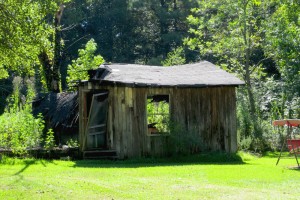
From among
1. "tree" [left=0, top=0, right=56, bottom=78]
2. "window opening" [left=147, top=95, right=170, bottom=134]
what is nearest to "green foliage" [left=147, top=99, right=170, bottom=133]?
"window opening" [left=147, top=95, right=170, bottom=134]

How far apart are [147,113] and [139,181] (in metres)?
6.94

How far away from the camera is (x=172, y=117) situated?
59.8ft

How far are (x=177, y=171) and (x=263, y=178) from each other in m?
2.43

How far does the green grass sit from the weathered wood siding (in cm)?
139

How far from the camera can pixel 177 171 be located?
546 inches

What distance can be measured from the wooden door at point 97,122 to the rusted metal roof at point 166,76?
2.56 feet

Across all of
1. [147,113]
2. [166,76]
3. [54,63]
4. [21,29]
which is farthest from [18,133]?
[54,63]

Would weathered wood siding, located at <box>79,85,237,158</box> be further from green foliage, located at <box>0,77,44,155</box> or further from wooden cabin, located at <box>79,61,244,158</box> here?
green foliage, located at <box>0,77,44,155</box>

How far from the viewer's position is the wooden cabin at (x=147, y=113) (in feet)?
58.0

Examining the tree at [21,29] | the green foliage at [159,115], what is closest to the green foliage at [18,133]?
the tree at [21,29]

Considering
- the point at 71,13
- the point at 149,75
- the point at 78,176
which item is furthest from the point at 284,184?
the point at 71,13

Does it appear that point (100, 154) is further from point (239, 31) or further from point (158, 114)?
point (239, 31)

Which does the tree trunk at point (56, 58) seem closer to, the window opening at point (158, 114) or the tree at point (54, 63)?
the tree at point (54, 63)

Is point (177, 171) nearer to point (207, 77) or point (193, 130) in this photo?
point (193, 130)
